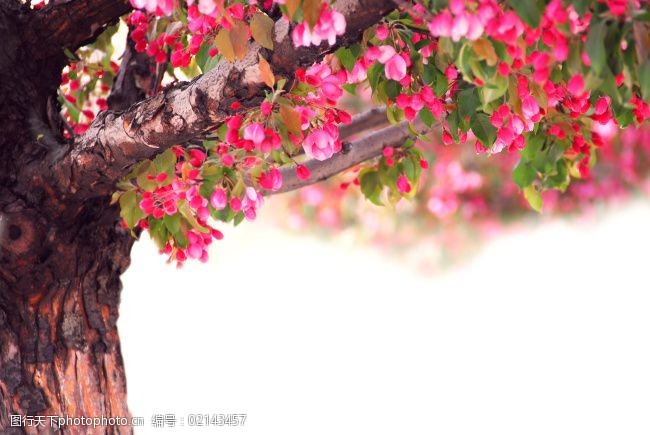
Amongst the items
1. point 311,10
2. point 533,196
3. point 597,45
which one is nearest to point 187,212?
point 311,10

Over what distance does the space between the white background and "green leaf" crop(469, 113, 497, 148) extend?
4069 millimetres

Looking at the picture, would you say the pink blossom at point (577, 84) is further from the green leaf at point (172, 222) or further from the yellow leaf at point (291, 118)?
the green leaf at point (172, 222)

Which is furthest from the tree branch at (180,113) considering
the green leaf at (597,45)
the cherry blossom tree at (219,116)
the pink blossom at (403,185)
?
the pink blossom at (403,185)

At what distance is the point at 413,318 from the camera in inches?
298

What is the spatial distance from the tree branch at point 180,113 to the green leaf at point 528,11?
1.21ft

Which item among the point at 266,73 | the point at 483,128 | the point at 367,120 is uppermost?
the point at 367,120

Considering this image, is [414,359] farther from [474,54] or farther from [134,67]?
[474,54]

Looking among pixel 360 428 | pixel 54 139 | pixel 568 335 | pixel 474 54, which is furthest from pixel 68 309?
pixel 568 335

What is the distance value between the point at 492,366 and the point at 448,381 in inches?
15.5

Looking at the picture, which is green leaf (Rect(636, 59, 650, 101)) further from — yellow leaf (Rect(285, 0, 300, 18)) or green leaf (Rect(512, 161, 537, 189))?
green leaf (Rect(512, 161, 537, 189))

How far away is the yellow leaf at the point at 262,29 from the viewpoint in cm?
198

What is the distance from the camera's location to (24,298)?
9.18ft

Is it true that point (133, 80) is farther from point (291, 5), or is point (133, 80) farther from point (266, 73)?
point (291, 5)

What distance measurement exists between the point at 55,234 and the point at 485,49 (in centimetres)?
172
